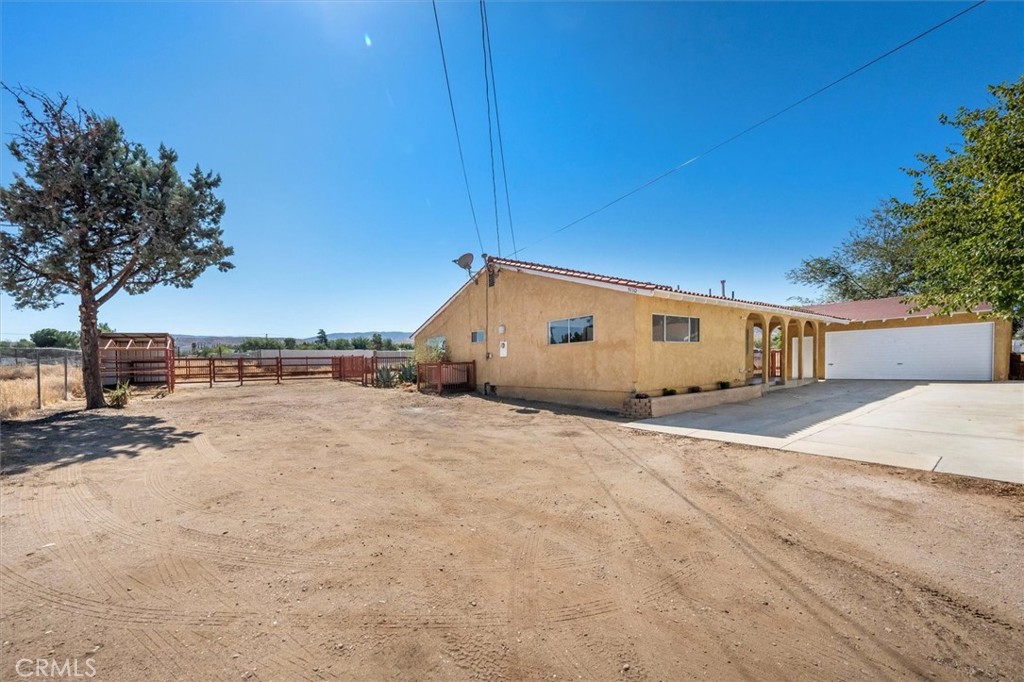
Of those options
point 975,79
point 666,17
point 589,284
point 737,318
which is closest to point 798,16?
point 666,17

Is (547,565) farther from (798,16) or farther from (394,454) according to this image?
(798,16)

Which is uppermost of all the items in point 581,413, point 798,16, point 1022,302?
point 798,16

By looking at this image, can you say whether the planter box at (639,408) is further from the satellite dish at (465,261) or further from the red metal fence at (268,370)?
the red metal fence at (268,370)

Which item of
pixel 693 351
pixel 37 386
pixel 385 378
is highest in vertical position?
pixel 693 351

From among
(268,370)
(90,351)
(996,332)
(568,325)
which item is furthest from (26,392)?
(996,332)

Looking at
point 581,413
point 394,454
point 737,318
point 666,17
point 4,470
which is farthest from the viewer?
point 737,318

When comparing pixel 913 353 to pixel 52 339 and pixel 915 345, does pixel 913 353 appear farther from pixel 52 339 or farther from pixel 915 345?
pixel 52 339

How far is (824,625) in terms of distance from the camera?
2.40 m

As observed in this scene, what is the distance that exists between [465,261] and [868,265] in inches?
1202

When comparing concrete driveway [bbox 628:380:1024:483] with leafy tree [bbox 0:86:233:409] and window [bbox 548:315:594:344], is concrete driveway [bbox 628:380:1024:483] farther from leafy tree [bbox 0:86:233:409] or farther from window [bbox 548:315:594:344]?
leafy tree [bbox 0:86:233:409]

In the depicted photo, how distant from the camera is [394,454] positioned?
21.1ft

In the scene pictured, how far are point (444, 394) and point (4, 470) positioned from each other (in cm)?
1023

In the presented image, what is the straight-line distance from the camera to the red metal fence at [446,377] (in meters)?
15.0

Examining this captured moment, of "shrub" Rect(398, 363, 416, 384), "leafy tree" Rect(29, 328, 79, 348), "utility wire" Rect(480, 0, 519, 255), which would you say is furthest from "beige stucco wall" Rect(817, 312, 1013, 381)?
"leafy tree" Rect(29, 328, 79, 348)
